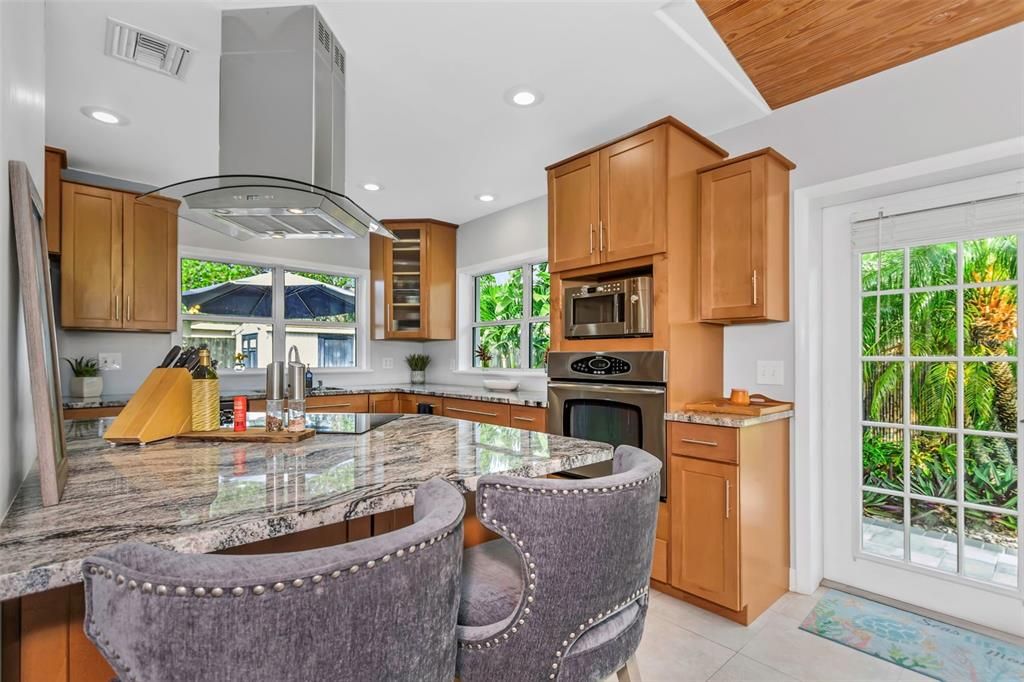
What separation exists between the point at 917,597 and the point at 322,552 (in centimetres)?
292

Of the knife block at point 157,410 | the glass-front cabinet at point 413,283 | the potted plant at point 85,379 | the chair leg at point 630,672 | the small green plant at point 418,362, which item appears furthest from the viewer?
the small green plant at point 418,362

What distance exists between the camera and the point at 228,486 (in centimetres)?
109

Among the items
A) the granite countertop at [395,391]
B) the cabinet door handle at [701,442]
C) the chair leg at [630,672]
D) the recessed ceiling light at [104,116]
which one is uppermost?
the recessed ceiling light at [104,116]

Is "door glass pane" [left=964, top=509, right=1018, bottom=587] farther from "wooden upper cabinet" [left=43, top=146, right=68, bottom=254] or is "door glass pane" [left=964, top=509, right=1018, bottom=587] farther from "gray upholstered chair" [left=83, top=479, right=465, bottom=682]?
"wooden upper cabinet" [left=43, top=146, right=68, bottom=254]

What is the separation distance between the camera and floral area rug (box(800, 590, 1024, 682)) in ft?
6.34

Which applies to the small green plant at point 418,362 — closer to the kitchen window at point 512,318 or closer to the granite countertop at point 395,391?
the granite countertop at point 395,391

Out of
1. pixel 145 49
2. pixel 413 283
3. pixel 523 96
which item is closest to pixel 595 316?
pixel 523 96

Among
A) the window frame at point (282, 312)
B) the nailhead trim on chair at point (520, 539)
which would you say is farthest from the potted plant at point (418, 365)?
the nailhead trim on chair at point (520, 539)

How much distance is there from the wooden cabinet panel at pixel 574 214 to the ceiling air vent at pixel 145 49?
1.90 m

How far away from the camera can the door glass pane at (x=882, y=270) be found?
8.13 ft

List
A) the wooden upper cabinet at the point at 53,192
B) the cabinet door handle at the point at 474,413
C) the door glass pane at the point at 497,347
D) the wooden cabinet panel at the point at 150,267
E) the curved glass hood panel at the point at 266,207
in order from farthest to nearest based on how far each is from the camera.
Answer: the door glass pane at the point at 497,347 < the cabinet door handle at the point at 474,413 < the wooden cabinet panel at the point at 150,267 < the wooden upper cabinet at the point at 53,192 < the curved glass hood panel at the point at 266,207

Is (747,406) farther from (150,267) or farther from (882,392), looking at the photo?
(150,267)

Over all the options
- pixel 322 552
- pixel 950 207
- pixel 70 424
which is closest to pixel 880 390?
pixel 950 207

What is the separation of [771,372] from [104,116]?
12.3 ft
